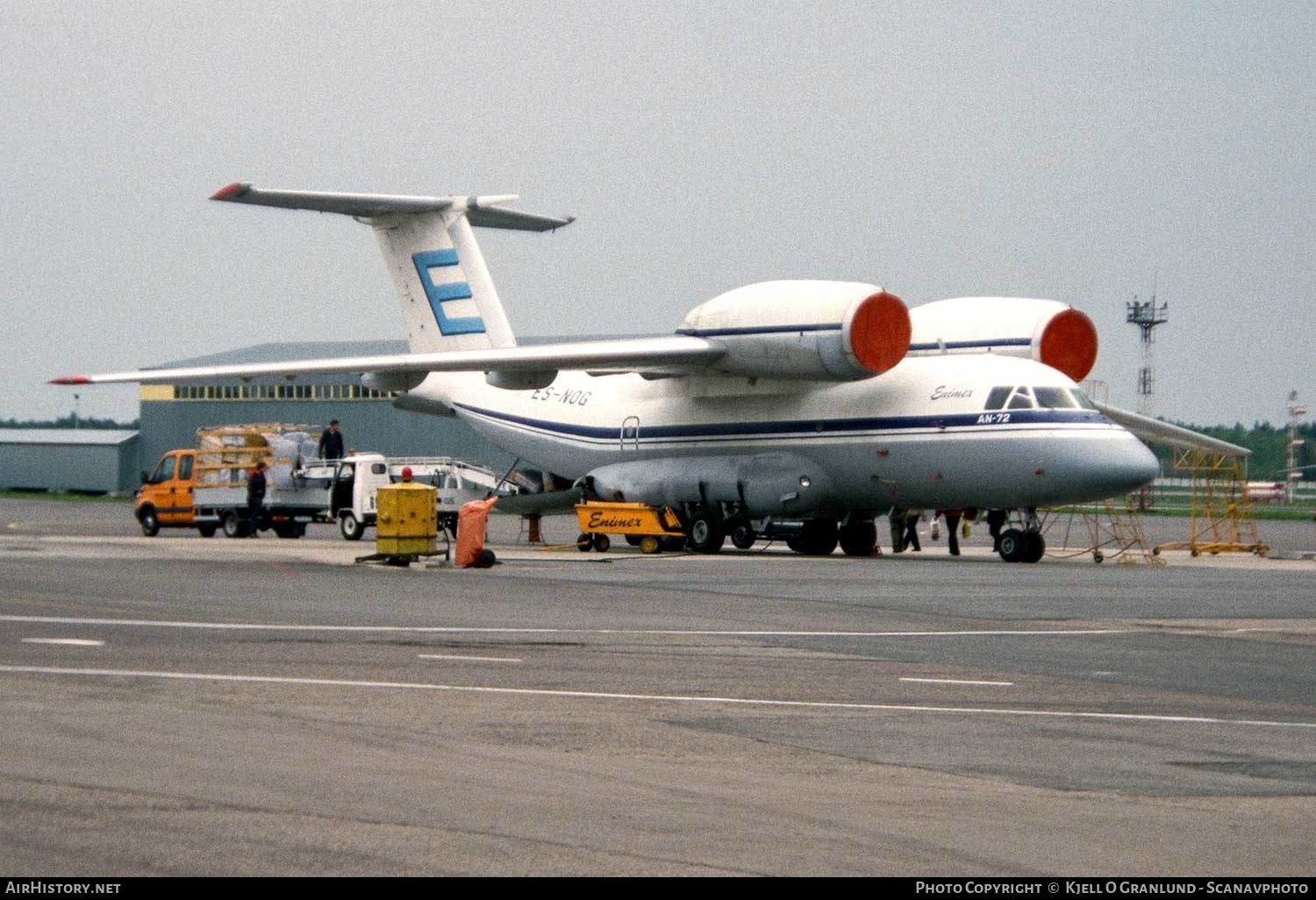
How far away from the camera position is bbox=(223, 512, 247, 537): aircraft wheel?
39.6 meters

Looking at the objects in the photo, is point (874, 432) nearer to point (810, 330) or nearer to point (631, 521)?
point (810, 330)

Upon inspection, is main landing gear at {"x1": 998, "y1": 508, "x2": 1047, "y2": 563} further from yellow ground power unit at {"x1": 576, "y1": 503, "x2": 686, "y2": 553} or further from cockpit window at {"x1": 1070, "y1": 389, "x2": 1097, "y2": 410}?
yellow ground power unit at {"x1": 576, "y1": 503, "x2": 686, "y2": 553}

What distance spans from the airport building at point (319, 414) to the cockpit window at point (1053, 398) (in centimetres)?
4165

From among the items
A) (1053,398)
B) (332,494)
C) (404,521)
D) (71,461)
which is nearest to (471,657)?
(404,521)

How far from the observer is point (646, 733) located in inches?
383

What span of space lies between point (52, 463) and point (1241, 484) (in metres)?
61.0

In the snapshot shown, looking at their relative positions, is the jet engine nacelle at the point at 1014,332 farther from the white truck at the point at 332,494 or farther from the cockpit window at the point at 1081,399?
the white truck at the point at 332,494

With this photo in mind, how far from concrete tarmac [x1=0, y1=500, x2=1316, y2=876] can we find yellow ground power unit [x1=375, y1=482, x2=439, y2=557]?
18.2ft

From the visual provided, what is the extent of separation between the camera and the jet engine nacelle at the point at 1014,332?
3322cm

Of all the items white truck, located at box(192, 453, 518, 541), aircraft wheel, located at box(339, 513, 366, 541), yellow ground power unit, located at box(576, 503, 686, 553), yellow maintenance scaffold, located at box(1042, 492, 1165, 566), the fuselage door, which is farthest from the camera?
white truck, located at box(192, 453, 518, 541)

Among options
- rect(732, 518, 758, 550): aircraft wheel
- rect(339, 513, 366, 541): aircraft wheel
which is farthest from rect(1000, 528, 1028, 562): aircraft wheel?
rect(339, 513, 366, 541): aircraft wheel

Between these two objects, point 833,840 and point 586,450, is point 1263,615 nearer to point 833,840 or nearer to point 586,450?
point 833,840
